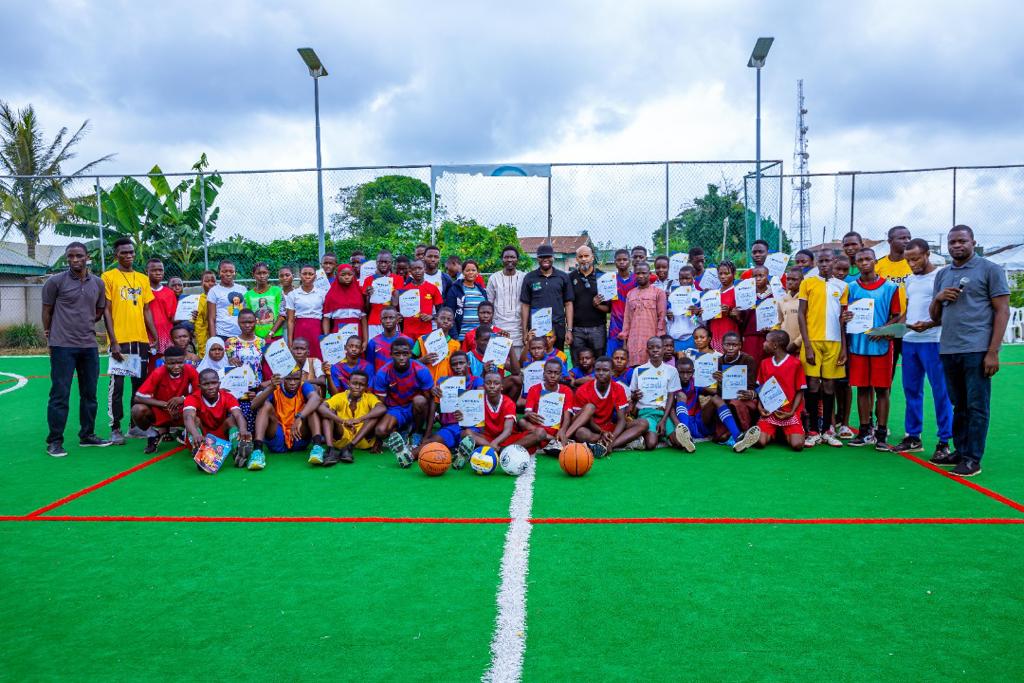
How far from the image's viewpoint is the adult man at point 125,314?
806 centimetres

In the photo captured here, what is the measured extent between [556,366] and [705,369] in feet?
5.59

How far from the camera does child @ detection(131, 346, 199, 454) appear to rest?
7.46 m

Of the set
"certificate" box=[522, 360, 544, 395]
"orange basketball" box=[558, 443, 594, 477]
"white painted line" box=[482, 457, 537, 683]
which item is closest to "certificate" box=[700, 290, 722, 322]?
"certificate" box=[522, 360, 544, 395]

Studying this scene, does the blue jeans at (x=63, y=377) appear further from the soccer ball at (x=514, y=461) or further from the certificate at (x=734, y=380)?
the certificate at (x=734, y=380)

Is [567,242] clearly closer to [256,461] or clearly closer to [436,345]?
[436,345]

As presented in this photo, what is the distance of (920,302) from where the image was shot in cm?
681

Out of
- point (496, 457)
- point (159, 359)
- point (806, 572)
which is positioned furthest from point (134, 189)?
point (806, 572)

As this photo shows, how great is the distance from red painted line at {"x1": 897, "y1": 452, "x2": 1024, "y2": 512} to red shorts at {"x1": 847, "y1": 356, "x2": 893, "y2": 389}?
0.74 meters

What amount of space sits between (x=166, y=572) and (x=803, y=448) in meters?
5.79

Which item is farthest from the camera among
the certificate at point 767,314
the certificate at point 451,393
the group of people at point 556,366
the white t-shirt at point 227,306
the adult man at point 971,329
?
the white t-shirt at point 227,306

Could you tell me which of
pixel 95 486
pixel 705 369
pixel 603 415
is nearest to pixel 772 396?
pixel 705 369

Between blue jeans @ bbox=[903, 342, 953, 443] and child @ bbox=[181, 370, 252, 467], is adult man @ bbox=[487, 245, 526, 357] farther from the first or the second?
blue jeans @ bbox=[903, 342, 953, 443]

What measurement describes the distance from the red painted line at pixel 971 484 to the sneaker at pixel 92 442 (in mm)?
8135

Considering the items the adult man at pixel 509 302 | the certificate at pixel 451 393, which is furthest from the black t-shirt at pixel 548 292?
the certificate at pixel 451 393
